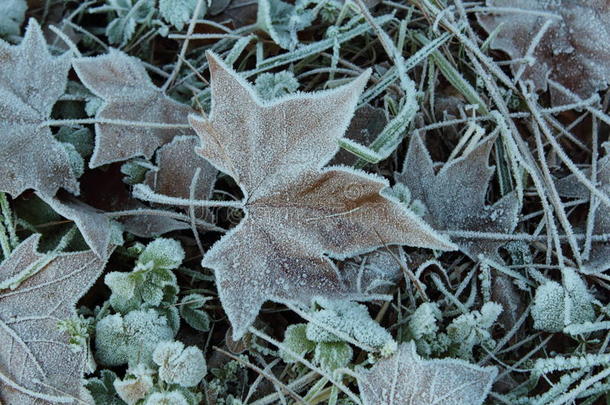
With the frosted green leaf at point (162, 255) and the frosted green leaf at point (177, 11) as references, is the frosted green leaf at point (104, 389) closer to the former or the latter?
the frosted green leaf at point (162, 255)

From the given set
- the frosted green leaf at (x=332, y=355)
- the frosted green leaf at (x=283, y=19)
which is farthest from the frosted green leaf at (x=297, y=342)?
the frosted green leaf at (x=283, y=19)

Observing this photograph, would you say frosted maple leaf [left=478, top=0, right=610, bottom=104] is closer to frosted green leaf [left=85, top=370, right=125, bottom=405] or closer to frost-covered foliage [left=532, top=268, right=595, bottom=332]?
frost-covered foliage [left=532, top=268, right=595, bottom=332]

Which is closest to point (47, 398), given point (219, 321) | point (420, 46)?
point (219, 321)

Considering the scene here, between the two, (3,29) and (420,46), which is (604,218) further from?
(3,29)

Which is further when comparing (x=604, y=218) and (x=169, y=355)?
(x=604, y=218)

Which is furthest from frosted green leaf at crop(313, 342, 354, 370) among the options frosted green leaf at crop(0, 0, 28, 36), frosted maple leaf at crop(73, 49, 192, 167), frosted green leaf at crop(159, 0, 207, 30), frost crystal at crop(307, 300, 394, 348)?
frosted green leaf at crop(0, 0, 28, 36)
